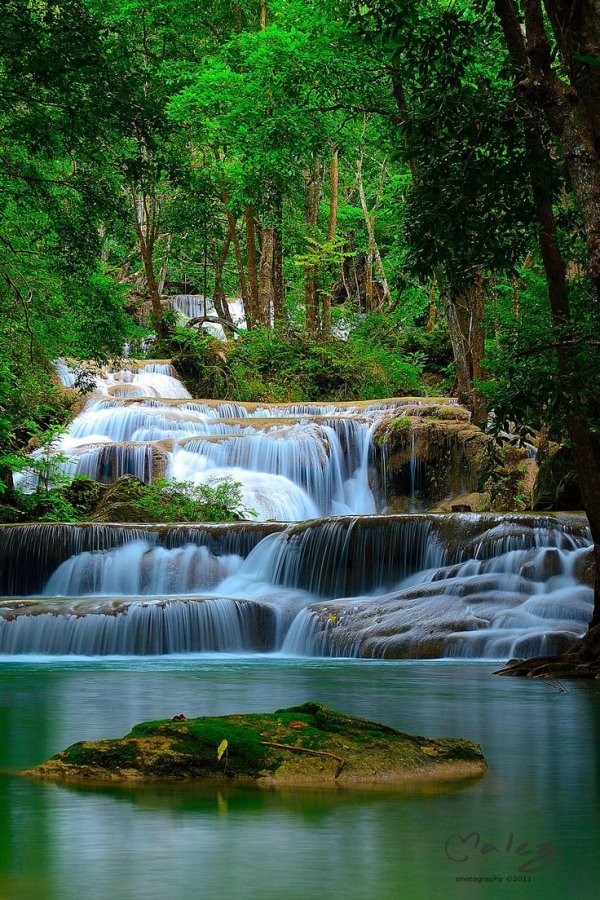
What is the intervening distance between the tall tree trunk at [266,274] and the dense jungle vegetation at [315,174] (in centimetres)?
11

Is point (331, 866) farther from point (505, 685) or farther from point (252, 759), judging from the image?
point (505, 685)

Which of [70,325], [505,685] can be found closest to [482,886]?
[505,685]

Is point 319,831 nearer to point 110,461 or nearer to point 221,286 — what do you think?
point 110,461

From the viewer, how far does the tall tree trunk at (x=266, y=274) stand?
3442 centimetres

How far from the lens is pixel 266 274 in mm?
35531

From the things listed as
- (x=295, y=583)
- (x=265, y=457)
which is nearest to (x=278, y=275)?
(x=265, y=457)

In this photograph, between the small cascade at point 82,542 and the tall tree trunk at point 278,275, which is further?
the tall tree trunk at point 278,275

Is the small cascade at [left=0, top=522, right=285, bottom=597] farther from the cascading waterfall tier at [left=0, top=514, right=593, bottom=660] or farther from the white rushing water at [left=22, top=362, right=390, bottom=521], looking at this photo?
the white rushing water at [left=22, top=362, right=390, bottom=521]

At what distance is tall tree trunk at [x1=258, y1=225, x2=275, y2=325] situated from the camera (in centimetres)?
3442

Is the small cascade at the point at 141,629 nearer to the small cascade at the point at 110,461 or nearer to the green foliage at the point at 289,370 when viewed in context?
the small cascade at the point at 110,461

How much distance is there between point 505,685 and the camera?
9.90 meters

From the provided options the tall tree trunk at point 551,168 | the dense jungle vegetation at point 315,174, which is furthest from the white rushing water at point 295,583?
the tall tree trunk at point 551,168

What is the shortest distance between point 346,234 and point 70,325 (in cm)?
3205

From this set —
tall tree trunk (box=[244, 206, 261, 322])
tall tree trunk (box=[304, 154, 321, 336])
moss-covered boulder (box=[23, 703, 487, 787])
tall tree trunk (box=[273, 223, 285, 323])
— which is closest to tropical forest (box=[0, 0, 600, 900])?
moss-covered boulder (box=[23, 703, 487, 787])
